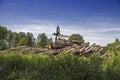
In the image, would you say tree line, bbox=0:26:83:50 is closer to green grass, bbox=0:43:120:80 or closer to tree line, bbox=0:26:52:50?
tree line, bbox=0:26:52:50

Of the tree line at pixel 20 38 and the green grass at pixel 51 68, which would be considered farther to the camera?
the tree line at pixel 20 38

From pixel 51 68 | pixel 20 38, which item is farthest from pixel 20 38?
pixel 51 68

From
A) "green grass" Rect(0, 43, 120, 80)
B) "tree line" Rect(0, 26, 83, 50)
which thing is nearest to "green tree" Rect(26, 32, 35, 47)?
"tree line" Rect(0, 26, 83, 50)

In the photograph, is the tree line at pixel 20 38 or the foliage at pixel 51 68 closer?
the foliage at pixel 51 68

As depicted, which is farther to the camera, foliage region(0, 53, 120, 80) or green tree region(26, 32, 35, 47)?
green tree region(26, 32, 35, 47)

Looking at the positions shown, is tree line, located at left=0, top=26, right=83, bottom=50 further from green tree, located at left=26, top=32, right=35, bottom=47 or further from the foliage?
the foliage

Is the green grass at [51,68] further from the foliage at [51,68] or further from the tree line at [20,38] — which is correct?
the tree line at [20,38]

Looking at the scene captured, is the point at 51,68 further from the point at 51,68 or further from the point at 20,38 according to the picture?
the point at 20,38

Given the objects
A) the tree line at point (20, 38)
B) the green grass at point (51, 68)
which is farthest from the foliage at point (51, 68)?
the tree line at point (20, 38)

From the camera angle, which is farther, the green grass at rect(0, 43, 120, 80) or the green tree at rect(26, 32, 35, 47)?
→ the green tree at rect(26, 32, 35, 47)

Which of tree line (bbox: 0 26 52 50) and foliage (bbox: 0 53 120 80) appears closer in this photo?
foliage (bbox: 0 53 120 80)

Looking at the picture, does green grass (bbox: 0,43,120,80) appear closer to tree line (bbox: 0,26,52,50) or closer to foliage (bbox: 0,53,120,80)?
foliage (bbox: 0,53,120,80)

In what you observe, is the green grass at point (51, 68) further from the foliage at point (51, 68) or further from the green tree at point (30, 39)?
the green tree at point (30, 39)

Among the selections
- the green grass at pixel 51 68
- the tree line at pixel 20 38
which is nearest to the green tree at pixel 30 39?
the tree line at pixel 20 38
